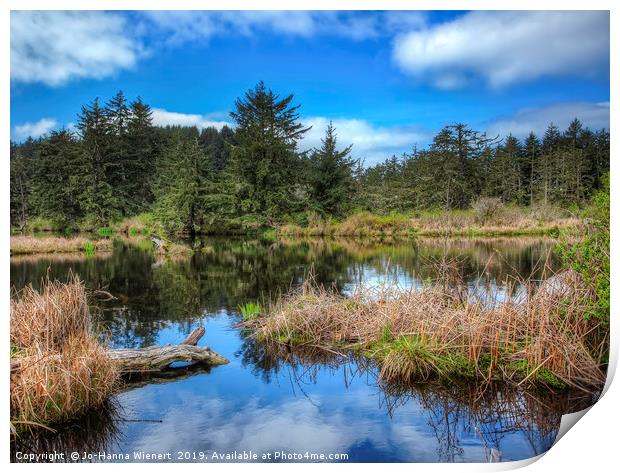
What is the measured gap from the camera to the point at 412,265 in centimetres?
1316

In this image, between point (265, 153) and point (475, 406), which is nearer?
point (475, 406)

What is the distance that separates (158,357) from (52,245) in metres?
15.0

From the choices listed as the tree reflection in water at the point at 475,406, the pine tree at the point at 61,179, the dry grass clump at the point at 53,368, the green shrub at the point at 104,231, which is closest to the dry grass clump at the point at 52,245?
the pine tree at the point at 61,179

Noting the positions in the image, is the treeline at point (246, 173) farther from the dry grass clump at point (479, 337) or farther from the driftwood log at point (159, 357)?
the driftwood log at point (159, 357)

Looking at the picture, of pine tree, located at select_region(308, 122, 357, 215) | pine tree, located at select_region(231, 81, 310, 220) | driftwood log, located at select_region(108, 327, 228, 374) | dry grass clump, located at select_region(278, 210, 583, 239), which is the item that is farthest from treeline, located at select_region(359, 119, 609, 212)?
driftwood log, located at select_region(108, 327, 228, 374)

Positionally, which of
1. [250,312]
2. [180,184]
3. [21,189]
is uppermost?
[180,184]

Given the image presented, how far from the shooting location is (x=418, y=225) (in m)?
25.7

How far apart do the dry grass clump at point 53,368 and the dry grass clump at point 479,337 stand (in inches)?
102

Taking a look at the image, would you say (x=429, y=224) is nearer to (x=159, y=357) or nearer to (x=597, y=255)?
(x=597, y=255)

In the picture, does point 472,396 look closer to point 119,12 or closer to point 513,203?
point 119,12

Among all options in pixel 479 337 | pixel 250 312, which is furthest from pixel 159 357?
pixel 479 337

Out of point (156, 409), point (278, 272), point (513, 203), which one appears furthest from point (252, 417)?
point (513, 203)

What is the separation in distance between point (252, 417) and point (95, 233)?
23525 millimetres
